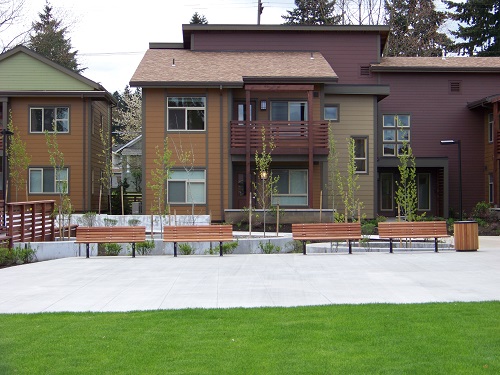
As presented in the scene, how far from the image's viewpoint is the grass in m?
6.56

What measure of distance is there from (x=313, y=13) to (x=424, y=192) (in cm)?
2482

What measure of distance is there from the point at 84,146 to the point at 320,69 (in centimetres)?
1093

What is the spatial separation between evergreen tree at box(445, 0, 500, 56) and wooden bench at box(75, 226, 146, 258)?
129 ft

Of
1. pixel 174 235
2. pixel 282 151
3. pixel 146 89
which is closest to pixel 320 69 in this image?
pixel 282 151

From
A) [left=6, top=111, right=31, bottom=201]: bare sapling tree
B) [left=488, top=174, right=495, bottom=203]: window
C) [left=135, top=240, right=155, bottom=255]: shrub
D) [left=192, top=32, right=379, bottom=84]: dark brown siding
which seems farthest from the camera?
[left=488, top=174, right=495, bottom=203]: window

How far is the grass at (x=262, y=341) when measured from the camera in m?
6.56

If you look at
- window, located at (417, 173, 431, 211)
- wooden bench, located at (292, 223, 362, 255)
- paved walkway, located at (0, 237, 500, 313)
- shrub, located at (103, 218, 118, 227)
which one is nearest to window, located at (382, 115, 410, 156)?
window, located at (417, 173, 431, 211)

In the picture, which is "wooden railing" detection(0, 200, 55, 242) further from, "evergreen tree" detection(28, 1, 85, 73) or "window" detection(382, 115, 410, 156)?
"evergreen tree" detection(28, 1, 85, 73)

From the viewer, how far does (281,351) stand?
709cm

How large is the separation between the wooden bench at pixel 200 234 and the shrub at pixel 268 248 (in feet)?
4.84

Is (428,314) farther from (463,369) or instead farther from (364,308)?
(463,369)

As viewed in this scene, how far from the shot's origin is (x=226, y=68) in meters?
29.2

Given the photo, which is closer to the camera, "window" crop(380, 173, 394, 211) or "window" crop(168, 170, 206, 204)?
"window" crop(168, 170, 206, 204)

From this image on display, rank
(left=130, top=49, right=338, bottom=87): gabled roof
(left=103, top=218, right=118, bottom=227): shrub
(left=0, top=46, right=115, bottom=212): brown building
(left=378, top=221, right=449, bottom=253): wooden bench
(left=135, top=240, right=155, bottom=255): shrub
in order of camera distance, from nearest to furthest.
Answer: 1. (left=135, top=240, right=155, bottom=255): shrub
2. (left=378, top=221, right=449, bottom=253): wooden bench
3. (left=103, top=218, right=118, bottom=227): shrub
4. (left=130, top=49, right=338, bottom=87): gabled roof
5. (left=0, top=46, right=115, bottom=212): brown building
